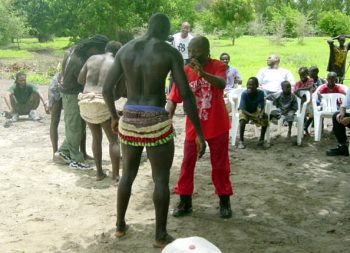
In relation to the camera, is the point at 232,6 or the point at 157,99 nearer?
the point at 157,99

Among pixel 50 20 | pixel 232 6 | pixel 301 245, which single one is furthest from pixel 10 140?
pixel 232 6

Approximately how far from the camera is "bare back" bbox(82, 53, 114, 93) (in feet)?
18.6

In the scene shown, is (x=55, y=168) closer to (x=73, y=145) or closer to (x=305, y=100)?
(x=73, y=145)

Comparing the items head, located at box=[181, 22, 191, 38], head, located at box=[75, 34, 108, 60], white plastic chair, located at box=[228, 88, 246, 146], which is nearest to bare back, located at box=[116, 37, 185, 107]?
head, located at box=[75, 34, 108, 60]

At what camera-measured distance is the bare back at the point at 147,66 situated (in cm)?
380

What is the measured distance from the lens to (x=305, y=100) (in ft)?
27.5

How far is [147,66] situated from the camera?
3.80 m

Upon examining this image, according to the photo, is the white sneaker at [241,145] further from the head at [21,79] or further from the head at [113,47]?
the head at [21,79]

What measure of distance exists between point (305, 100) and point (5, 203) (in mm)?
5246

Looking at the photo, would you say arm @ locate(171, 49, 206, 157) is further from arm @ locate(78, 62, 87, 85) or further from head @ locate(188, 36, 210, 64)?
arm @ locate(78, 62, 87, 85)

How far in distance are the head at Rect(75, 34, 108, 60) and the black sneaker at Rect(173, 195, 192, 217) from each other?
2354 mm

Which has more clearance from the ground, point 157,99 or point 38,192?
point 157,99

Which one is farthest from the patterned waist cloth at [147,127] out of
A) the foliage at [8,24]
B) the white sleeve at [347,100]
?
the foliage at [8,24]

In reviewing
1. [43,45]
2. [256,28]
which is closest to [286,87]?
[43,45]
